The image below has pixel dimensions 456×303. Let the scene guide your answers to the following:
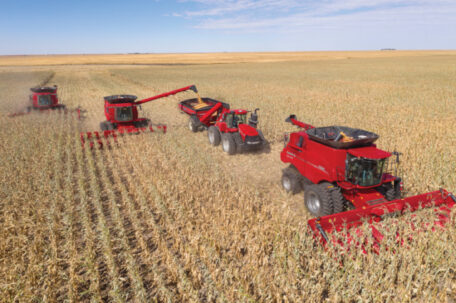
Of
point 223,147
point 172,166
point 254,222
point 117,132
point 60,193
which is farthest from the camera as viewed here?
point 117,132

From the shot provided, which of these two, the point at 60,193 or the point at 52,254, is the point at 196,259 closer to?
the point at 52,254

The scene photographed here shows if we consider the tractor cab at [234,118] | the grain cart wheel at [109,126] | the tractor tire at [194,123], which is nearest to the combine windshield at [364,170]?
the tractor cab at [234,118]

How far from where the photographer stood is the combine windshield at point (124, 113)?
13895 mm

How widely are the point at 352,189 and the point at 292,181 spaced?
182 centimetres

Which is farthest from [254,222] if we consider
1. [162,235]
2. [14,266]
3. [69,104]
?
[69,104]

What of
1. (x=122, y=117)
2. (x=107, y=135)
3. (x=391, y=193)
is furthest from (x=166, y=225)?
(x=122, y=117)

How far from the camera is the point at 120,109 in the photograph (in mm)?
13867

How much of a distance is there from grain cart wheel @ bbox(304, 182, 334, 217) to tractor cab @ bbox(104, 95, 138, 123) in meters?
10.6

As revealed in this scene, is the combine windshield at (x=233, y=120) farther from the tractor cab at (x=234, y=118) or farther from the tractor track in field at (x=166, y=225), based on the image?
the tractor track in field at (x=166, y=225)

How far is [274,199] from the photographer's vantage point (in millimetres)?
7805

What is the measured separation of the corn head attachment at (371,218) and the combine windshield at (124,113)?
11593 millimetres

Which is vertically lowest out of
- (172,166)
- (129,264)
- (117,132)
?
(129,264)

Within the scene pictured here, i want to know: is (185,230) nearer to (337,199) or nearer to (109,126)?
(337,199)

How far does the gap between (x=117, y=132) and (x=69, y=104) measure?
13938 mm
